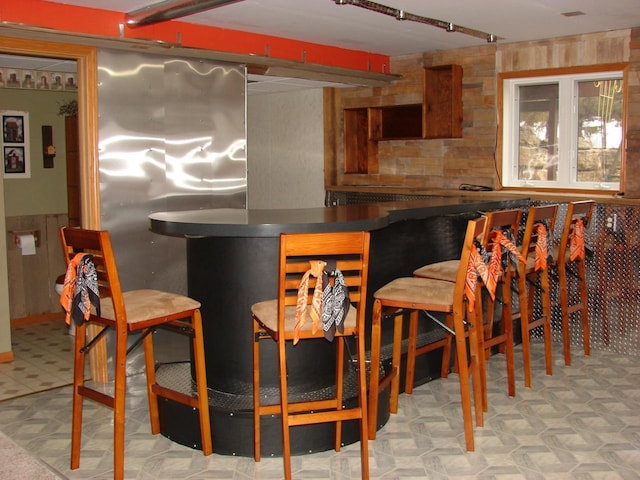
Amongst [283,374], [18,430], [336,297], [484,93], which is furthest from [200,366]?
[484,93]

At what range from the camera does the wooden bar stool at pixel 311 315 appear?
9.20 feet

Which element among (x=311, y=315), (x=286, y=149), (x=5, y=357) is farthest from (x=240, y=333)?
(x=286, y=149)

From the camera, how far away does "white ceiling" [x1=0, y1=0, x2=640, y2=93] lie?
4352mm

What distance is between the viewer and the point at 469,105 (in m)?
5.98

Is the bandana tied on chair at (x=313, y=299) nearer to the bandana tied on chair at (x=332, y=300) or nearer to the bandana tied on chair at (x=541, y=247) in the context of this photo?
the bandana tied on chair at (x=332, y=300)

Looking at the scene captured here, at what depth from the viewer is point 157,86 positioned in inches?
185

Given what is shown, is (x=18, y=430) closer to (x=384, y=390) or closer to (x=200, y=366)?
(x=200, y=366)

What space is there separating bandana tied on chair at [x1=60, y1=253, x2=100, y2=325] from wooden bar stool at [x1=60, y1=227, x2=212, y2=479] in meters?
0.01

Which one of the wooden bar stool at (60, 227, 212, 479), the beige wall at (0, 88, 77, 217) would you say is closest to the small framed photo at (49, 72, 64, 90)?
the beige wall at (0, 88, 77, 217)

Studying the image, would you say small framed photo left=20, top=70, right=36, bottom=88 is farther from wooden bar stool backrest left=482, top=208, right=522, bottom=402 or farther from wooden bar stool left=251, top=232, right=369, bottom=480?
wooden bar stool backrest left=482, top=208, right=522, bottom=402

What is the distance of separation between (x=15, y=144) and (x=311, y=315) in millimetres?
4306

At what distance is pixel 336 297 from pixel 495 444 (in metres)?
1.30

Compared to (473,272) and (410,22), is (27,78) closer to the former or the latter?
(410,22)

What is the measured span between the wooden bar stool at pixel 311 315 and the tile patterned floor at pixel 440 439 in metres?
0.31
